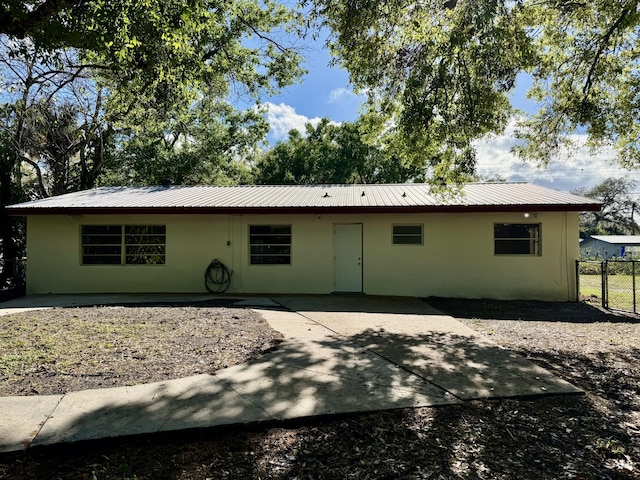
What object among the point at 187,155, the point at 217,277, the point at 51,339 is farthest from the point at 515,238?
the point at 187,155

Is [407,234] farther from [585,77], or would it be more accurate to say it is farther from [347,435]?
[347,435]

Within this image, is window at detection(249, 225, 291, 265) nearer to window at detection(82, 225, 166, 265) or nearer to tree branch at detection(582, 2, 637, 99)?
window at detection(82, 225, 166, 265)

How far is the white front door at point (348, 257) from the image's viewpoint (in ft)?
35.0

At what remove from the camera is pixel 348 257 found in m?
10.7

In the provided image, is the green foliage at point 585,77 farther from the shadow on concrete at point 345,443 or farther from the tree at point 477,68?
the shadow on concrete at point 345,443

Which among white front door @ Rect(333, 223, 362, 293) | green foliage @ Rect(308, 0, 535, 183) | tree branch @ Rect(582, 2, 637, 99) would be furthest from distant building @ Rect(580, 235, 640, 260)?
green foliage @ Rect(308, 0, 535, 183)

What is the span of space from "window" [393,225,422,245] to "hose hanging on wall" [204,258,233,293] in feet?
16.1

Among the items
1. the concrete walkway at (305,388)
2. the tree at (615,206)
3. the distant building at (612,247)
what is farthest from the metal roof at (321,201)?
the tree at (615,206)

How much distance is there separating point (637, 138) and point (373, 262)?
747 cm

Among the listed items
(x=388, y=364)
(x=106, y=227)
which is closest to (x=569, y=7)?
(x=388, y=364)

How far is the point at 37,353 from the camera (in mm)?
4711

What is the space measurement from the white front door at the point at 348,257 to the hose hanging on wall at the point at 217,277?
3.16 metres

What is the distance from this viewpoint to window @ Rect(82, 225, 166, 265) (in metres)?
11.0

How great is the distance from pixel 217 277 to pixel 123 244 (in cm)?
295
